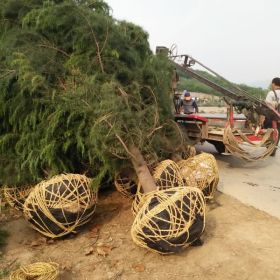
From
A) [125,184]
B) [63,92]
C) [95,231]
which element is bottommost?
[95,231]

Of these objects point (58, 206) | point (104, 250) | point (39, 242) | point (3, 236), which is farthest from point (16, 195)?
point (104, 250)

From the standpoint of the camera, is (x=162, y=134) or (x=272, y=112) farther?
(x=272, y=112)

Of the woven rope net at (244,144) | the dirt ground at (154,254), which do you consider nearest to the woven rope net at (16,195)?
the dirt ground at (154,254)

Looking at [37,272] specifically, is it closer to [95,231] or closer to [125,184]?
[95,231]

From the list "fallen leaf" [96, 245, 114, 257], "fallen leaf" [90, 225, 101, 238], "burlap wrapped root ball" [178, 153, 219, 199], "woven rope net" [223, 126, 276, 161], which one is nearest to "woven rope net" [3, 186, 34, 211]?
"fallen leaf" [90, 225, 101, 238]

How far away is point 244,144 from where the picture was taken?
286 inches

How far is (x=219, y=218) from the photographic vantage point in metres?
4.80

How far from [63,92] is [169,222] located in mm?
2300

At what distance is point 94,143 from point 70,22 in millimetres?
1823

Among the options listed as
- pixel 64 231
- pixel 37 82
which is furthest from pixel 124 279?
pixel 37 82

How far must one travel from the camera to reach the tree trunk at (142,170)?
453 cm

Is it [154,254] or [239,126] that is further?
[239,126]

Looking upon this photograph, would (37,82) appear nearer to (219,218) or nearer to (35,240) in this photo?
(35,240)

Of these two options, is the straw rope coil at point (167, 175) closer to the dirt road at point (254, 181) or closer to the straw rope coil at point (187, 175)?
the straw rope coil at point (187, 175)
